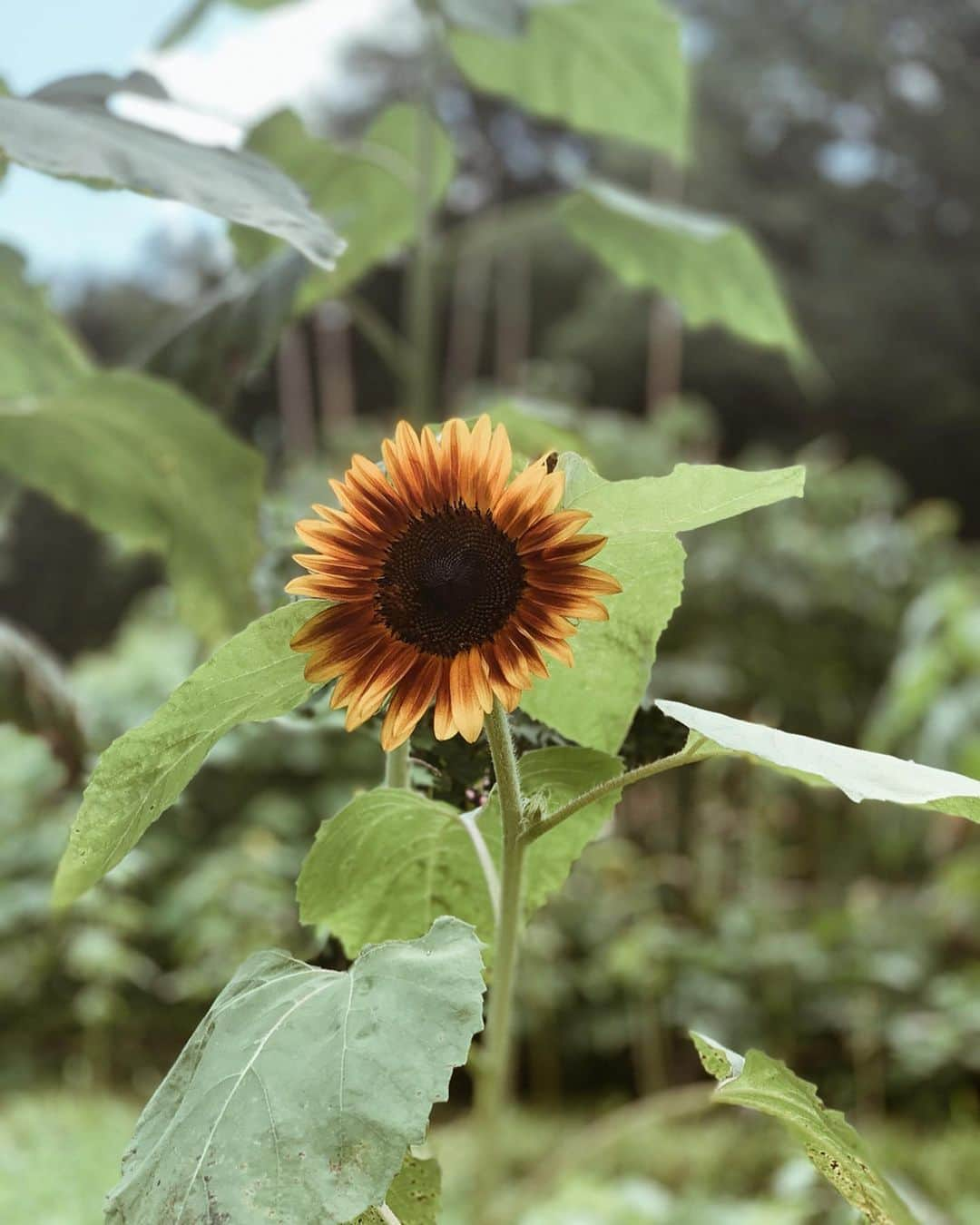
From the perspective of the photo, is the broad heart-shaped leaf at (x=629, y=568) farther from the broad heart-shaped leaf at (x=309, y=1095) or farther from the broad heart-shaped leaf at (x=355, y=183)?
the broad heart-shaped leaf at (x=355, y=183)

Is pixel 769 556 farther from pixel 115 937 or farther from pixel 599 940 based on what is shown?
pixel 115 937

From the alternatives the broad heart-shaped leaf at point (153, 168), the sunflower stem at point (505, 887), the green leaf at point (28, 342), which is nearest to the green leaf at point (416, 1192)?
the sunflower stem at point (505, 887)

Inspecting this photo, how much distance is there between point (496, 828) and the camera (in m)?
0.36

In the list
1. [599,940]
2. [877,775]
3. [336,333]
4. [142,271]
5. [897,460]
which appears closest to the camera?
[877,775]

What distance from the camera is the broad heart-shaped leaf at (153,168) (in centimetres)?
33

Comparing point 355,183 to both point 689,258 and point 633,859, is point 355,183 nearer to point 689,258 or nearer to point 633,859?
point 689,258

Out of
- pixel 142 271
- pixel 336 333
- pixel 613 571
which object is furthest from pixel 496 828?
pixel 142 271

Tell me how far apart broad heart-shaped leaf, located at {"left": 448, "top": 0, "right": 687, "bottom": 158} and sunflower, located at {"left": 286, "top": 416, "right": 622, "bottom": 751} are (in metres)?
0.57

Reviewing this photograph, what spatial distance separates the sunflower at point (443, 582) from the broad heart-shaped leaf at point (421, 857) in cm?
5

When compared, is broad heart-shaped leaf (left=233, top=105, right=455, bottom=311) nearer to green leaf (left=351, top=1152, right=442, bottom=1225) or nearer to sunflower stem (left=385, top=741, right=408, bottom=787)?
sunflower stem (left=385, top=741, right=408, bottom=787)

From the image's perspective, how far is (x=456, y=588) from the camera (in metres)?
0.29

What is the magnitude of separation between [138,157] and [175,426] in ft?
0.74

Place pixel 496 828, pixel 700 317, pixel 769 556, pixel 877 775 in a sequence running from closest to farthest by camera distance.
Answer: pixel 877 775 < pixel 496 828 < pixel 700 317 < pixel 769 556

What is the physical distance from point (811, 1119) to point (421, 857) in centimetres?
13
